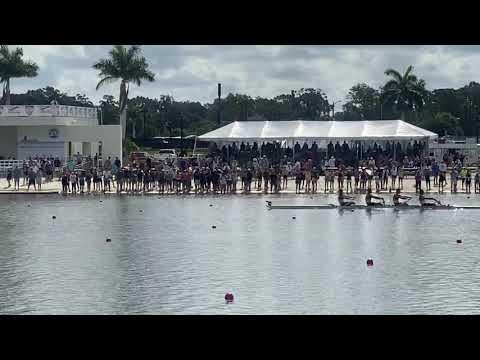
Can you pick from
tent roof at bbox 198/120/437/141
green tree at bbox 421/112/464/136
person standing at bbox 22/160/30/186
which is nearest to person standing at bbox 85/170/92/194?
person standing at bbox 22/160/30/186

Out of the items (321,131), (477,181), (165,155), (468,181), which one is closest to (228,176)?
(468,181)

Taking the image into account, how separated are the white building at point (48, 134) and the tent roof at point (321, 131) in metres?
9.83

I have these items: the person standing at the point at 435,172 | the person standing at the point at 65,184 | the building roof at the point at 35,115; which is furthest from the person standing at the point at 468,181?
the building roof at the point at 35,115

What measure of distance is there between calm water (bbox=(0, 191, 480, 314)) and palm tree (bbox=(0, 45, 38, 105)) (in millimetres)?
42352

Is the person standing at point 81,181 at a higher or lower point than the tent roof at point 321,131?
lower

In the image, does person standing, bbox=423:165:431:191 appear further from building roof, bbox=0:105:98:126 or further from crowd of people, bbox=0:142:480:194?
building roof, bbox=0:105:98:126

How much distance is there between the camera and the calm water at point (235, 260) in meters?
17.8

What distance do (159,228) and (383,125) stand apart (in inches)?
1172

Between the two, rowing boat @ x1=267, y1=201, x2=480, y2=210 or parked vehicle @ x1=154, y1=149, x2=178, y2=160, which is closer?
rowing boat @ x1=267, y1=201, x2=480, y2=210

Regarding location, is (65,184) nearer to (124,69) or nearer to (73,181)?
(73,181)

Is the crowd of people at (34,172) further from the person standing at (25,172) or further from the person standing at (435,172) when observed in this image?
the person standing at (435,172)

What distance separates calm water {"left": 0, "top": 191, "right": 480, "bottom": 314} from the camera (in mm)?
17781
